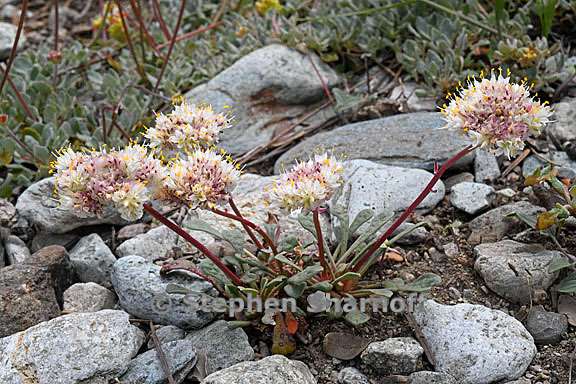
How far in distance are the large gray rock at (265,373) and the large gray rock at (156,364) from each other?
7.6 inches

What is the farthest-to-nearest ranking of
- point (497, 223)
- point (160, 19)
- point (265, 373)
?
point (160, 19), point (497, 223), point (265, 373)

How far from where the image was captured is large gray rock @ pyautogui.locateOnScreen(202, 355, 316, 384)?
223cm

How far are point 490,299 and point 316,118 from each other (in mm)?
1576

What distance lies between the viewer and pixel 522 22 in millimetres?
3799

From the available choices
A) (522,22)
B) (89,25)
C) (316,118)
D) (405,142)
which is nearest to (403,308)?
(405,142)

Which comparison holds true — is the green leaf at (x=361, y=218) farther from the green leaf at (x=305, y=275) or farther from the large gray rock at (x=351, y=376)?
the large gray rock at (x=351, y=376)

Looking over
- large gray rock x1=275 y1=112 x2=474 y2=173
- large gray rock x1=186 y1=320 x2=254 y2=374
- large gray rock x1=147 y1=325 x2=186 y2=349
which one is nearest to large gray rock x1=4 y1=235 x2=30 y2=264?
large gray rock x1=147 y1=325 x2=186 y2=349

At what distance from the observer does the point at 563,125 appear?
3328 mm

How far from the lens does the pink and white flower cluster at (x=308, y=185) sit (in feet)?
7.00

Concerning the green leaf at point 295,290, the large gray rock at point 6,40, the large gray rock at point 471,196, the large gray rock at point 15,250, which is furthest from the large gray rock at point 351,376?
the large gray rock at point 6,40

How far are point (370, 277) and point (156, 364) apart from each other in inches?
32.9

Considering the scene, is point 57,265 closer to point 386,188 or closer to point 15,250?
point 15,250

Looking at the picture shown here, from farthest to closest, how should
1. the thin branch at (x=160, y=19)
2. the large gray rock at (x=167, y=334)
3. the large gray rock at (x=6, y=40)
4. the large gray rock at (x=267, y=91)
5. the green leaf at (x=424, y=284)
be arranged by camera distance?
the large gray rock at (x=6, y=40) → the thin branch at (x=160, y=19) → the large gray rock at (x=267, y=91) → the large gray rock at (x=167, y=334) → the green leaf at (x=424, y=284)

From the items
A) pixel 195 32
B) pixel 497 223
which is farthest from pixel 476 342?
pixel 195 32
